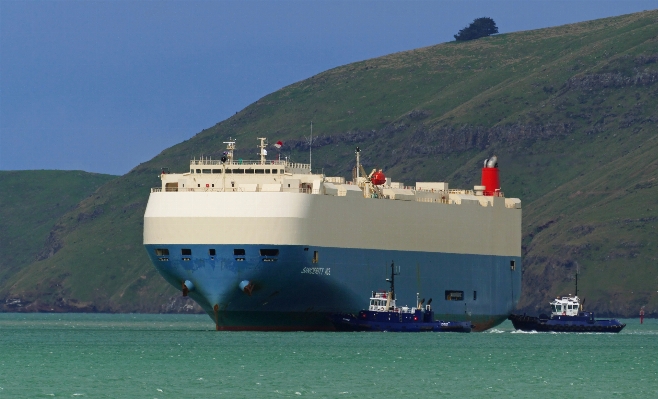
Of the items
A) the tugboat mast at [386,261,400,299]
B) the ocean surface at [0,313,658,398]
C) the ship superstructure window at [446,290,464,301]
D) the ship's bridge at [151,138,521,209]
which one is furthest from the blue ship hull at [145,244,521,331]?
the ship's bridge at [151,138,521,209]

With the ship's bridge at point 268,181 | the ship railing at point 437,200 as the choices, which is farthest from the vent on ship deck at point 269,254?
the ship railing at point 437,200

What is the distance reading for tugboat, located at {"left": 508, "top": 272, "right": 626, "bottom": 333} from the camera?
10425 cm

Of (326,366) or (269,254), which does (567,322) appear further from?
(326,366)

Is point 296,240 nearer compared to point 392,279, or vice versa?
point 296,240

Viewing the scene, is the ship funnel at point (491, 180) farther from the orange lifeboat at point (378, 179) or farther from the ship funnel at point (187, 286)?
the ship funnel at point (187, 286)

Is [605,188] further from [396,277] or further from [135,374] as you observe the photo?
[135,374]

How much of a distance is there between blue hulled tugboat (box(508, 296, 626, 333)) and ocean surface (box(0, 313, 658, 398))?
4.46 meters

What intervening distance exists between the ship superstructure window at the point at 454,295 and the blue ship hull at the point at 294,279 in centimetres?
19

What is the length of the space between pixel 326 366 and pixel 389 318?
84.0 feet

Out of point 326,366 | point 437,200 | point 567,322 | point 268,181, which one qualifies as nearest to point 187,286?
point 268,181

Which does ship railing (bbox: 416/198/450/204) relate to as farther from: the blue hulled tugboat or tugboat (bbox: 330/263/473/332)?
the blue hulled tugboat

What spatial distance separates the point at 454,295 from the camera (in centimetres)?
10381

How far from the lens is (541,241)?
184 meters

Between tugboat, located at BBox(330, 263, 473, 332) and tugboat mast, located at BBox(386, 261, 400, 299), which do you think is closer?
tugboat, located at BBox(330, 263, 473, 332)
